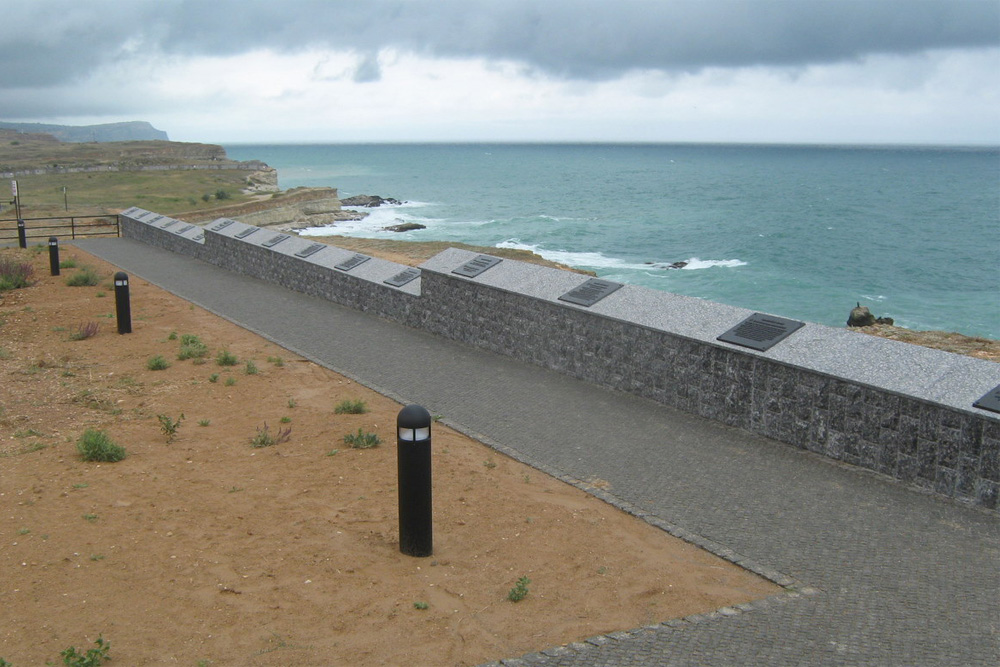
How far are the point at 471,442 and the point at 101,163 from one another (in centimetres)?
7931

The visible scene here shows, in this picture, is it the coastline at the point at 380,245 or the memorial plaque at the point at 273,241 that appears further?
the memorial plaque at the point at 273,241

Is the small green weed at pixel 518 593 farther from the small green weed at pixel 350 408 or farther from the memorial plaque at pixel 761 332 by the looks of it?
the small green weed at pixel 350 408

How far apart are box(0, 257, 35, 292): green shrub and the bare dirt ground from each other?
928cm

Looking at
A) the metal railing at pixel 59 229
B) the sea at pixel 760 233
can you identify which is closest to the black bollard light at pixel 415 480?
the metal railing at pixel 59 229

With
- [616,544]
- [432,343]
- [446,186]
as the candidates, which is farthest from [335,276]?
[446,186]

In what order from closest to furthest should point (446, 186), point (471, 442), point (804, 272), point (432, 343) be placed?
point (471, 442), point (432, 343), point (804, 272), point (446, 186)

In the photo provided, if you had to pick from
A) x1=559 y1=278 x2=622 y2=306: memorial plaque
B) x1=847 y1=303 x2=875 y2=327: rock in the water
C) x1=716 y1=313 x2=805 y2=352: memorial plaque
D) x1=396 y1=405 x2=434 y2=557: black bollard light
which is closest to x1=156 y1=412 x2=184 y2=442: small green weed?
x1=396 y1=405 x2=434 y2=557: black bollard light

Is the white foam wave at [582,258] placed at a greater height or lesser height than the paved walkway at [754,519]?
lesser

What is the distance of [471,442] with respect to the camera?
29.3ft

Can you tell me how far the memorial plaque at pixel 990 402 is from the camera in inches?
276

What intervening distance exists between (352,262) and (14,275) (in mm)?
7921

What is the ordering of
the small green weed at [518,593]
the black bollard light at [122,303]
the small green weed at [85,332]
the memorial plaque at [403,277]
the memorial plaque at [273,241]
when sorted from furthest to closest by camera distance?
the memorial plaque at [273,241] → the memorial plaque at [403,277] → the black bollard light at [122,303] → the small green weed at [85,332] → the small green weed at [518,593]

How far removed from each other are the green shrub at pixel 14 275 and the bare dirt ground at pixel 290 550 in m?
9.28

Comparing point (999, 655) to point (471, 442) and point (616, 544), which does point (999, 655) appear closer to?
point (616, 544)
